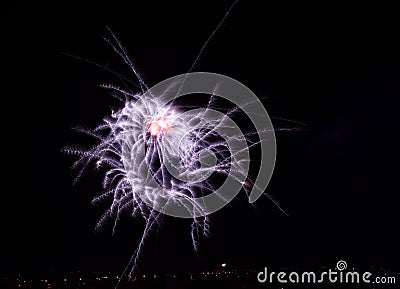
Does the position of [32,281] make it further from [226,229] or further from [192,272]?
[226,229]

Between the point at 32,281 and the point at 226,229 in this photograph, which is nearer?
the point at 32,281

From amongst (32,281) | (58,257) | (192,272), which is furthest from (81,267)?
(192,272)

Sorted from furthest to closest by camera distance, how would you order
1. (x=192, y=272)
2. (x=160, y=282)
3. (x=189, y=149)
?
1. (x=192, y=272)
2. (x=160, y=282)
3. (x=189, y=149)

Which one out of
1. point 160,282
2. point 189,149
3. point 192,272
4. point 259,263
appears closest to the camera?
point 189,149

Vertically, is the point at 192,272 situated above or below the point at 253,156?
below

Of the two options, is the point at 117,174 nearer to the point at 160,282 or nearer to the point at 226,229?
the point at 160,282

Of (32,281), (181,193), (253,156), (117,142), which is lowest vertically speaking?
(32,281)
